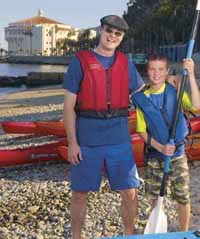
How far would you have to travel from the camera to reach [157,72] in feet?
13.5

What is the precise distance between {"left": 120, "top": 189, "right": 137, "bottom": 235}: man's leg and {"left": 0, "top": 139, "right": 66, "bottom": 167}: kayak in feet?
14.1

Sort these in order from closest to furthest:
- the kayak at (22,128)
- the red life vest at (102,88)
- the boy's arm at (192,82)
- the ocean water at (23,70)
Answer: the red life vest at (102,88) < the boy's arm at (192,82) < the kayak at (22,128) < the ocean water at (23,70)

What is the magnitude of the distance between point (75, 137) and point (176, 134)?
0.87 metres

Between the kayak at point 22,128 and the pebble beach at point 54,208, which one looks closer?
the pebble beach at point 54,208

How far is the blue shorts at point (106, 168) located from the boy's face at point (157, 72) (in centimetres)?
59

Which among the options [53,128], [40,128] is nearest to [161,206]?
[53,128]

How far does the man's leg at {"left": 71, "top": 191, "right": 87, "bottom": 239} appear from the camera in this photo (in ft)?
13.6

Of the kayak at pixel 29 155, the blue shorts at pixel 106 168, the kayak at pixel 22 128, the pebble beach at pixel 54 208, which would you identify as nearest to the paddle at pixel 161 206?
the blue shorts at pixel 106 168

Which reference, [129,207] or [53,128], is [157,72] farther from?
[53,128]

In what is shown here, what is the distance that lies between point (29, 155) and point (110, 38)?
492cm

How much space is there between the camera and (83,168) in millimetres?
4043

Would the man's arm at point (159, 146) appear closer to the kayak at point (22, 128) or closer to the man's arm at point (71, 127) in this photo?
the man's arm at point (71, 127)

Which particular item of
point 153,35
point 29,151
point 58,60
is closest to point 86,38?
point 58,60

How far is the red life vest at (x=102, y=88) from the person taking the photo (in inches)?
154
